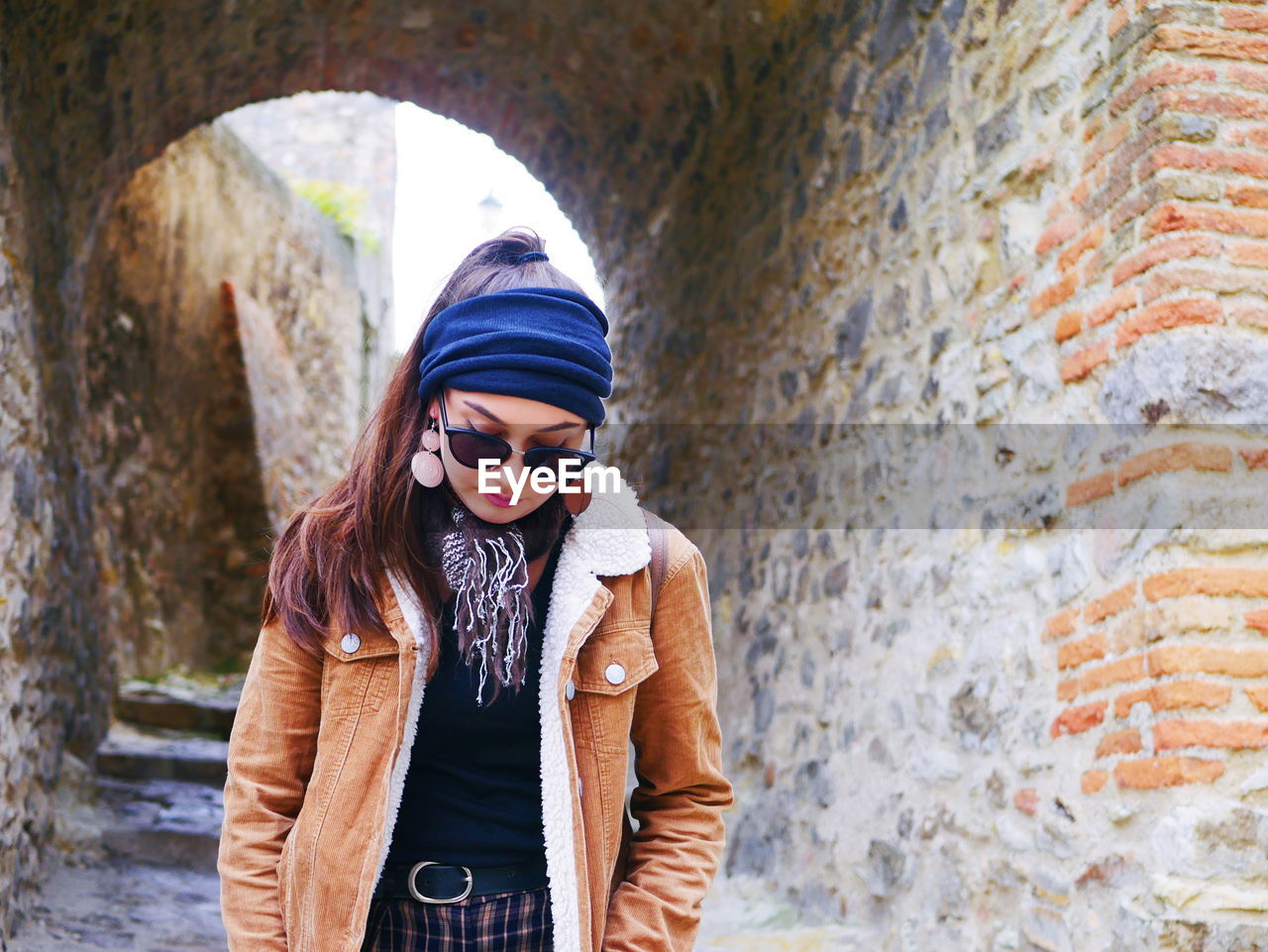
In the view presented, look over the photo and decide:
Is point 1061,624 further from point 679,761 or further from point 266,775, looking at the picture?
point 266,775

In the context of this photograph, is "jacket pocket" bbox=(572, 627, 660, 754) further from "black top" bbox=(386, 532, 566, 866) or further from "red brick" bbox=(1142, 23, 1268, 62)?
"red brick" bbox=(1142, 23, 1268, 62)

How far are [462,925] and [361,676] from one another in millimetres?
301

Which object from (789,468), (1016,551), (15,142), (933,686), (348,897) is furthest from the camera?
(789,468)

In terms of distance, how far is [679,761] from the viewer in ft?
4.90

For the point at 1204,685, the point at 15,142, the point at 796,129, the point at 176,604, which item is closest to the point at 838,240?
the point at 796,129

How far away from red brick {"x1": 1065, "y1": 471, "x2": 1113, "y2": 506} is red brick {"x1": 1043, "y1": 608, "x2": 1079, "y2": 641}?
0.76ft

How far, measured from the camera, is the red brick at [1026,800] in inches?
101

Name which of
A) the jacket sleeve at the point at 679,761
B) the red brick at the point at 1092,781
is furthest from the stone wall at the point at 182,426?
the red brick at the point at 1092,781

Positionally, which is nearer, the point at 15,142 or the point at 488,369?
the point at 488,369

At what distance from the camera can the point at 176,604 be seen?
6.95m

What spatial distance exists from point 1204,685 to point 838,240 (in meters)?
2.08

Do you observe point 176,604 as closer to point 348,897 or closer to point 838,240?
point 838,240

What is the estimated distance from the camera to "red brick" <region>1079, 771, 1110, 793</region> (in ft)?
7.62

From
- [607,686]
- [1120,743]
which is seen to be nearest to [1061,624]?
[1120,743]
